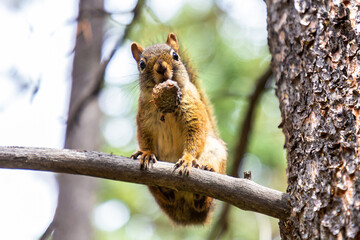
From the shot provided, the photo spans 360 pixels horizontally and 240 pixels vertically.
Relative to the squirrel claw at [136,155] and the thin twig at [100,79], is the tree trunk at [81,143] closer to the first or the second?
the thin twig at [100,79]

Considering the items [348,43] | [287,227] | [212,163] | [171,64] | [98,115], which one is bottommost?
[287,227]

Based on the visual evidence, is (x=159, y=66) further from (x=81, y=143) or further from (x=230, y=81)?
(x=81, y=143)

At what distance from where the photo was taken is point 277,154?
5.52 metres

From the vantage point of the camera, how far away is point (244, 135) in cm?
404

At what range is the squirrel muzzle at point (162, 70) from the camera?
134 inches

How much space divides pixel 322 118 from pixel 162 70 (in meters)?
1.46

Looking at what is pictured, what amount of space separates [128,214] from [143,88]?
4149mm

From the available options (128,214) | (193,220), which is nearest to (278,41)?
(193,220)

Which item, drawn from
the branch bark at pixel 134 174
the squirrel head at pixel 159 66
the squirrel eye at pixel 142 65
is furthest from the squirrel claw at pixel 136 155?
the squirrel eye at pixel 142 65

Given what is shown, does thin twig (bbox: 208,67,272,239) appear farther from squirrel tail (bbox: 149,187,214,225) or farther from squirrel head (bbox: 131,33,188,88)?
squirrel head (bbox: 131,33,188,88)

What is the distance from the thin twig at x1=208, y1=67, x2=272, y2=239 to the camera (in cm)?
396

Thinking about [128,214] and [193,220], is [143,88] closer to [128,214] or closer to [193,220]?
[193,220]

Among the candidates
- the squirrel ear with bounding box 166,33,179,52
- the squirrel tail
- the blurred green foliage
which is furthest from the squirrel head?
Answer: the squirrel tail

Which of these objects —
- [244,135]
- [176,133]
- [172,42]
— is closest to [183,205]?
[176,133]
